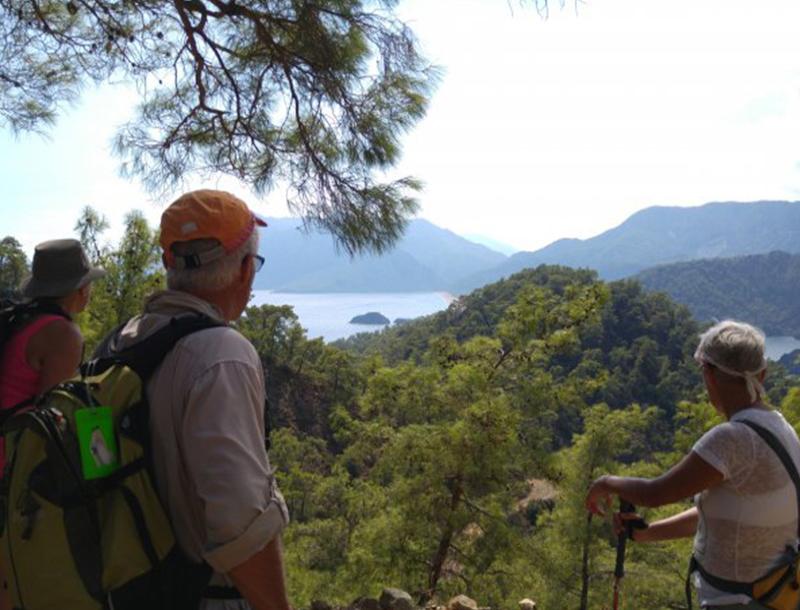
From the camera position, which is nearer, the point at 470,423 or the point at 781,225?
the point at 470,423

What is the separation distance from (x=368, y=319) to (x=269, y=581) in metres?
96.5

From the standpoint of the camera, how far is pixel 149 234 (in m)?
8.31

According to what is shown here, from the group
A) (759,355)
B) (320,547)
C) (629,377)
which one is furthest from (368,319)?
(759,355)

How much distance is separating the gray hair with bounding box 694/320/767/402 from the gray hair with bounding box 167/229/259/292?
46.7 inches

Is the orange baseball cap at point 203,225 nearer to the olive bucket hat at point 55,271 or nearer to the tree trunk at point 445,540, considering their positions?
the olive bucket hat at point 55,271

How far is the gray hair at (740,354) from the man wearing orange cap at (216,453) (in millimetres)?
1161

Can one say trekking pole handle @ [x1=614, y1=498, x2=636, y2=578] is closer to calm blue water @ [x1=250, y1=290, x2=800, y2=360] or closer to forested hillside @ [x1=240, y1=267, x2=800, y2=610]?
forested hillside @ [x1=240, y1=267, x2=800, y2=610]

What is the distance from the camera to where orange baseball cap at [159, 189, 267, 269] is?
44.5 inches

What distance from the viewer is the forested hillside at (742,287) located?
92000mm

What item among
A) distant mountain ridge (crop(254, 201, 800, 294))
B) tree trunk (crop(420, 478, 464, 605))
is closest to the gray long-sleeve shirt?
tree trunk (crop(420, 478, 464, 605))

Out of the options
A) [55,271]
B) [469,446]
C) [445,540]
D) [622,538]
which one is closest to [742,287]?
[469,446]

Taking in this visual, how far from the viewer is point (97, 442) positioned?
962mm

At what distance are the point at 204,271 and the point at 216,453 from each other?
1.12ft

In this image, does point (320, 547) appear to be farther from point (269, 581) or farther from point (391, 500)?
point (269, 581)
